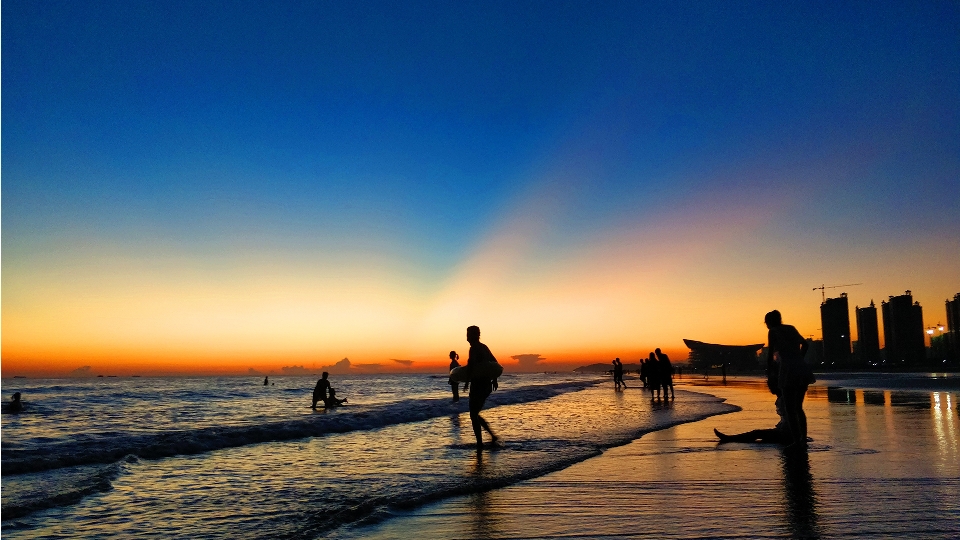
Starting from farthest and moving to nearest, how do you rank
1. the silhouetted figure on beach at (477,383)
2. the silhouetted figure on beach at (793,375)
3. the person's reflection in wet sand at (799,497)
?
the silhouetted figure on beach at (477,383), the silhouetted figure on beach at (793,375), the person's reflection in wet sand at (799,497)

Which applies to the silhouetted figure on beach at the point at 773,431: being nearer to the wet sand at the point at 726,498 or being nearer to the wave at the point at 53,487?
the wet sand at the point at 726,498

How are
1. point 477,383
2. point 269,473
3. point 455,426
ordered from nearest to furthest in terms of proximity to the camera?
point 269,473 < point 477,383 < point 455,426

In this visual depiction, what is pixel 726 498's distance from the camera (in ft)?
18.6

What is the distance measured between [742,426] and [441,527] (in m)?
9.81

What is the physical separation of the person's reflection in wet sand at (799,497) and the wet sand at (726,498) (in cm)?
1

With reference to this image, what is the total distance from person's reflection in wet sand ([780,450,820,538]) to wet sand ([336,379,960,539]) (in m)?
0.01

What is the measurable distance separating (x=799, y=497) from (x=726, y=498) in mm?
681

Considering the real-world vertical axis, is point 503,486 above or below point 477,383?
below

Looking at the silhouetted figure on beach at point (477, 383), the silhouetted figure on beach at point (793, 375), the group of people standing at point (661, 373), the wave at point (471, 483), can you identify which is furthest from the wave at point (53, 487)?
→ the group of people standing at point (661, 373)

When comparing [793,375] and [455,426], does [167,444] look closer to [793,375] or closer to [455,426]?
[455,426]

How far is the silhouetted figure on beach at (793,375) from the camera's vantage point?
866 centimetres

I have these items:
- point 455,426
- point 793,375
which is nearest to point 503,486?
point 793,375

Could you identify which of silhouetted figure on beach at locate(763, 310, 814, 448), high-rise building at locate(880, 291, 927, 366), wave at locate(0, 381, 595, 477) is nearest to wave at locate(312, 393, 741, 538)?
silhouetted figure on beach at locate(763, 310, 814, 448)

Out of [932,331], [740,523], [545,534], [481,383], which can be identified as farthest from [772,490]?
[932,331]
